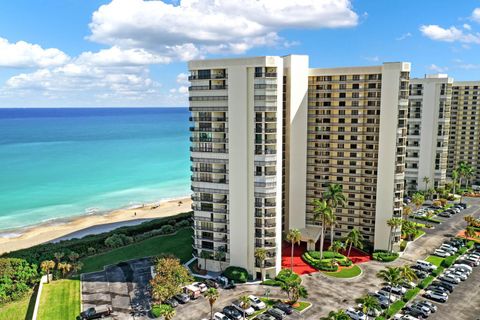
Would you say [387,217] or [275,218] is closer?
[275,218]

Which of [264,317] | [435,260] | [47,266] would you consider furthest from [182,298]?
[435,260]

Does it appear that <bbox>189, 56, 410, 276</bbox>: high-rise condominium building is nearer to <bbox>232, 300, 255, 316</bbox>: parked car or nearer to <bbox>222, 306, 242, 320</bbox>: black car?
<bbox>232, 300, 255, 316</bbox>: parked car

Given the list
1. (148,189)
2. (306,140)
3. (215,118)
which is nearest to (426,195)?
(306,140)

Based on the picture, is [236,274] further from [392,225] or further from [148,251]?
[392,225]

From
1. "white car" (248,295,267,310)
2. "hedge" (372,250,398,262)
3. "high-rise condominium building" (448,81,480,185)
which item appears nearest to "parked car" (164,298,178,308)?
"white car" (248,295,267,310)

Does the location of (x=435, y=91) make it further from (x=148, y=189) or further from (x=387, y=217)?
(x=148, y=189)
